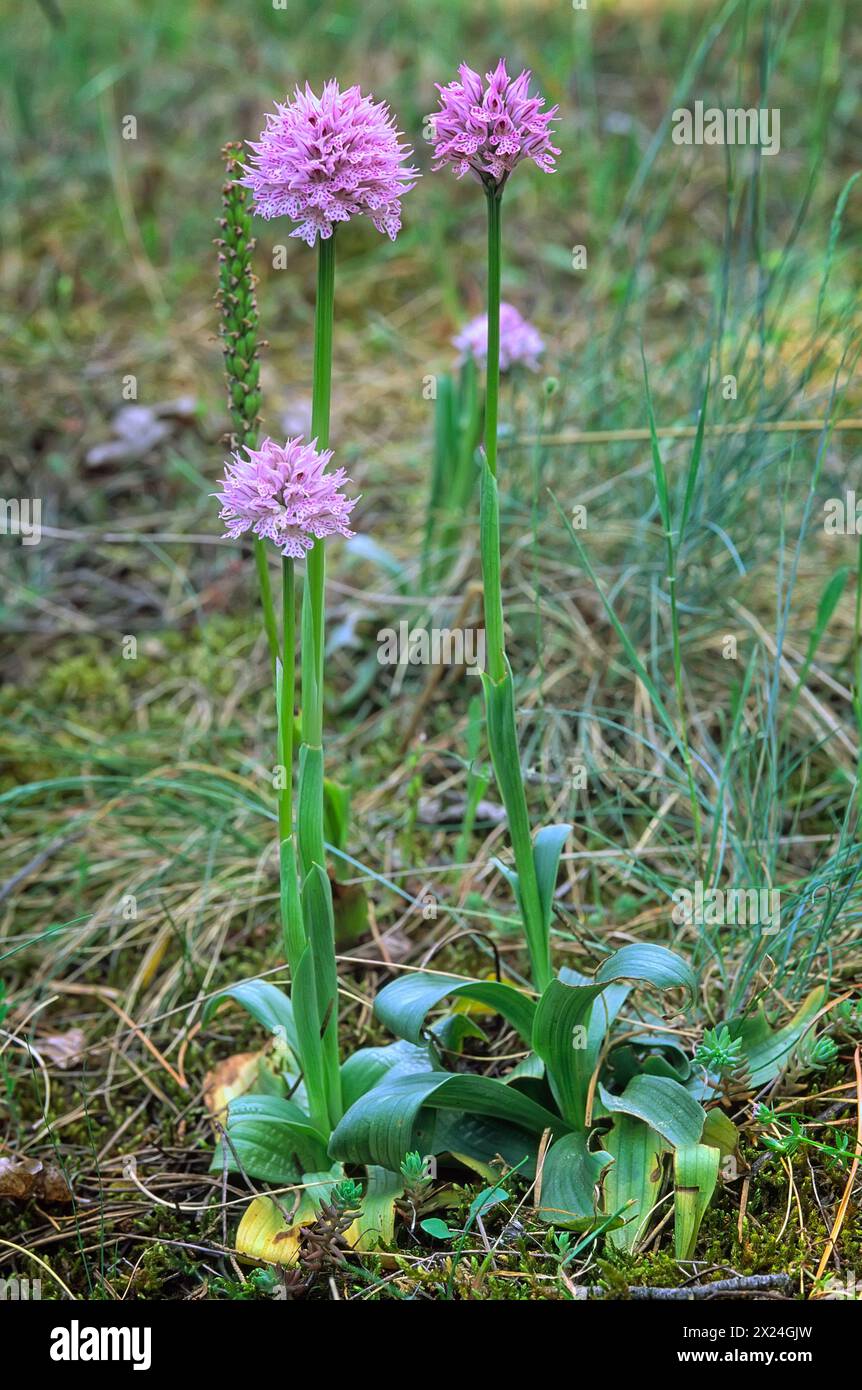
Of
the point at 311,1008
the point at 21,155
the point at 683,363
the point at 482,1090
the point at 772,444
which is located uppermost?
the point at 21,155

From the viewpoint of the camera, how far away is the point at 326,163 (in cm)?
158

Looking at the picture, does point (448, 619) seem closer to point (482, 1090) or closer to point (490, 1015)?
point (490, 1015)

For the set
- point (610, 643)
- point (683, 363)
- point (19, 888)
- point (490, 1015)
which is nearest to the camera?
point (490, 1015)

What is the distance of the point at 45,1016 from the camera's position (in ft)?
8.31

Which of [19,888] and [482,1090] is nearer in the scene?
[482,1090]

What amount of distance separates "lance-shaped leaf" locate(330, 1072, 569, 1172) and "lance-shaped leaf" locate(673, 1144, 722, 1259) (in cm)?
22

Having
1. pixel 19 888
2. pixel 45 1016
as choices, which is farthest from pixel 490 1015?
pixel 19 888

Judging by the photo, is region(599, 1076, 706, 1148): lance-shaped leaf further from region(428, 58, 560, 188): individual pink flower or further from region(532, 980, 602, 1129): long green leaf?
region(428, 58, 560, 188): individual pink flower

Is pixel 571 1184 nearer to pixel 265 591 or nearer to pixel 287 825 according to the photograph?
pixel 287 825

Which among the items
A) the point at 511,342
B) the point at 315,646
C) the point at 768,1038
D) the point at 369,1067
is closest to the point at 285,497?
the point at 315,646

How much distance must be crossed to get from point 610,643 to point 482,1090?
1483 millimetres

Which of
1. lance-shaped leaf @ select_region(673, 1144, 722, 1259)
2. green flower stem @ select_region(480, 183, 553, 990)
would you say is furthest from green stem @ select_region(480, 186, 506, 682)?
lance-shaped leaf @ select_region(673, 1144, 722, 1259)

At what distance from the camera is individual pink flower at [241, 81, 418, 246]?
62.6 inches

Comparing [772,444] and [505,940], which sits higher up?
[772,444]
